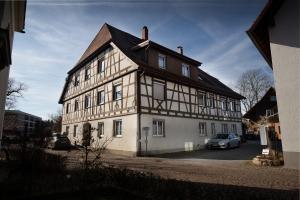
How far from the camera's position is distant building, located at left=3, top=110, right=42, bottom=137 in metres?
7.87

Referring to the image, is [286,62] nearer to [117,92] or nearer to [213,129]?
[117,92]

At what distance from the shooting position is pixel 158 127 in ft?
57.6

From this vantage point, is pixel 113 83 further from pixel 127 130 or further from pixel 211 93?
pixel 211 93

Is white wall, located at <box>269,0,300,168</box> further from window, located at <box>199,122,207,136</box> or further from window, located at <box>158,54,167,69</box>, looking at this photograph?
window, located at <box>199,122,207,136</box>

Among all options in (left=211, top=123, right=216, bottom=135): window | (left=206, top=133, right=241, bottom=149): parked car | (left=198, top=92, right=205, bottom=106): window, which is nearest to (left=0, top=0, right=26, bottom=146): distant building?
(left=198, top=92, right=205, bottom=106): window

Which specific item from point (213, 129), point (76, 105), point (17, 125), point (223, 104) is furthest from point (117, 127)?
point (17, 125)

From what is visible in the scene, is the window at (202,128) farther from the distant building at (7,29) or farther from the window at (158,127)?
the distant building at (7,29)

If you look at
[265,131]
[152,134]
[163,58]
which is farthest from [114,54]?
[265,131]

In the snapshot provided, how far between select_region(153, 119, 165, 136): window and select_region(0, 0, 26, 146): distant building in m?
10.8

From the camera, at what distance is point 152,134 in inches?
659

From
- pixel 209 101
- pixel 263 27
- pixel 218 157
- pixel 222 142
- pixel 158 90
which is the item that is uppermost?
pixel 263 27

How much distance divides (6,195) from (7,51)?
10.2 feet

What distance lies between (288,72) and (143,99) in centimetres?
962

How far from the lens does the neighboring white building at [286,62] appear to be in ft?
30.4
